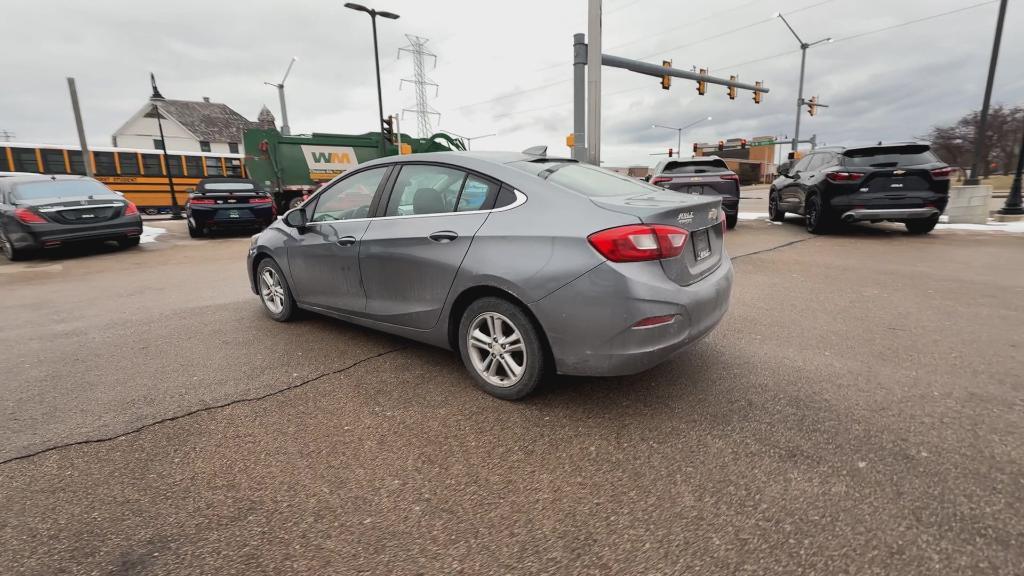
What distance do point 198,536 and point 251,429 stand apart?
34.0 inches

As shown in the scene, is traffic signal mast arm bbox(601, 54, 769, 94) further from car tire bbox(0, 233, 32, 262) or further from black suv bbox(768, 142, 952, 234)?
car tire bbox(0, 233, 32, 262)

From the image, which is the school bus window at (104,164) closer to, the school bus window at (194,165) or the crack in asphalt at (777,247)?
the school bus window at (194,165)

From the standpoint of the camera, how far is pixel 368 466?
2.47 metres

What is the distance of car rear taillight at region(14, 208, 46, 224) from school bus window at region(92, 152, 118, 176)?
1555 centimetres

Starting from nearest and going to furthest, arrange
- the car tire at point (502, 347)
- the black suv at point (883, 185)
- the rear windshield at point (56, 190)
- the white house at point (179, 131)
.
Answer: the car tire at point (502, 347)
the black suv at point (883, 185)
the rear windshield at point (56, 190)
the white house at point (179, 131)

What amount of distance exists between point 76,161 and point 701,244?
89.6 ft

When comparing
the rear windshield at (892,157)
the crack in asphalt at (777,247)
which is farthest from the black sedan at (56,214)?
the rear windshield at (892,157)

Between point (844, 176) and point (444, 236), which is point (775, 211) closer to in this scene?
point (844, 176)

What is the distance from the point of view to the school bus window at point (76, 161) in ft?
70.7

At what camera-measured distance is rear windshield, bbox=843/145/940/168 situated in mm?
8570

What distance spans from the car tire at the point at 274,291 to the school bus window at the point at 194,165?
23545mm

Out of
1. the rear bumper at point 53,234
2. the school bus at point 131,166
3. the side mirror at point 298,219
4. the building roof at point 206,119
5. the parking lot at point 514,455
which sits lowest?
the parking lot at point 514,455

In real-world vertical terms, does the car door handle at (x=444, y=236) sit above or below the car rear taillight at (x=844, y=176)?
below

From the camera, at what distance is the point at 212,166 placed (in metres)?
25.4
